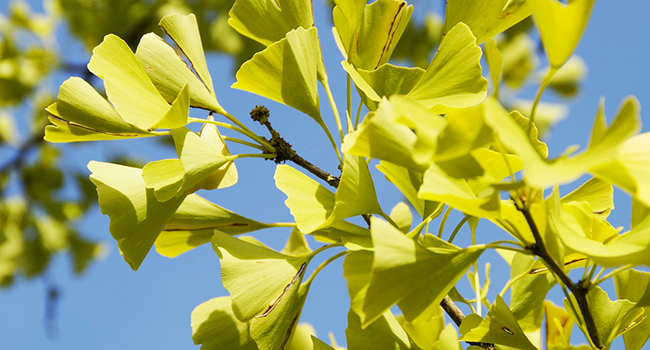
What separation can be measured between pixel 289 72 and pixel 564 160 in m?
0.31

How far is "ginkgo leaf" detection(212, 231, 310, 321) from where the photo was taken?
530mm

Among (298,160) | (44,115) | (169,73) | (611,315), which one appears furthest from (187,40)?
(44,115)

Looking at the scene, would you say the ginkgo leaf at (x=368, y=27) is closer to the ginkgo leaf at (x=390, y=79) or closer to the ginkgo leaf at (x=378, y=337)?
the ginkgo leaf at (x=390, y=79)

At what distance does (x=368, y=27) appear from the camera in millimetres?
586

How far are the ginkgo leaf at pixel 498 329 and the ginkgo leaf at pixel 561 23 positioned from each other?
0.22 metres

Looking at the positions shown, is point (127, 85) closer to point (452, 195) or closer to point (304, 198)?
point (304, 198)

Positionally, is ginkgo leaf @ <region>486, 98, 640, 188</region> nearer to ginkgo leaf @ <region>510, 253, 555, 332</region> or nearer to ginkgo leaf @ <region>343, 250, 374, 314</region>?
ginkgo leaf @ <region>343, 250, 374, 314</region>

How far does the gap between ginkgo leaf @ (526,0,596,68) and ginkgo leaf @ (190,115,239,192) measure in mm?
331

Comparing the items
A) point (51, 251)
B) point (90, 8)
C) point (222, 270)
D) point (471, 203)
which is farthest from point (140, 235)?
point (51, 251)

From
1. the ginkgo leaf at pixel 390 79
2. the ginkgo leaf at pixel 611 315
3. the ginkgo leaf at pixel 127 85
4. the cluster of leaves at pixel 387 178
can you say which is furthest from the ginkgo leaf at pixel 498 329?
the ginkgo leaf at pixel 127 85

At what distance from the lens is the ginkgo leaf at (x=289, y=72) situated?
575 millimetres

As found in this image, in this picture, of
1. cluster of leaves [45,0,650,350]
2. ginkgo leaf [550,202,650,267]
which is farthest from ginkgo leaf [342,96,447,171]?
ginkgo leaf [550,202,650,267]

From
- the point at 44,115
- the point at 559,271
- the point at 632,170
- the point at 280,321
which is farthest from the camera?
the point at 44,115

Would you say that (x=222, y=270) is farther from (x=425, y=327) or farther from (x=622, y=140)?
(x=622, y=140)
